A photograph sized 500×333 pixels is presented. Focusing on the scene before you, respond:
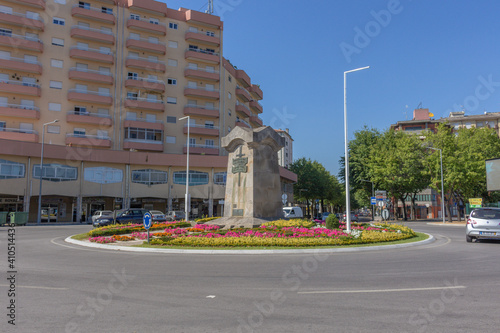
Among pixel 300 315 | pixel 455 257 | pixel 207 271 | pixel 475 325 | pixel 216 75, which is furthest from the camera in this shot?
pixel 216 75

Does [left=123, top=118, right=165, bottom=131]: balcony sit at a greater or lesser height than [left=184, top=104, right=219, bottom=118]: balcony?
lesser

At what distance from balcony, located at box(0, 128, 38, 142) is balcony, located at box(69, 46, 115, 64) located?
1155cm

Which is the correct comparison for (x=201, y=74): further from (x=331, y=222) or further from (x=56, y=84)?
(x=331, y=222)

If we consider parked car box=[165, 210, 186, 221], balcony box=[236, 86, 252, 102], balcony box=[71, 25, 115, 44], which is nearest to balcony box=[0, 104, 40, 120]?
balcony box=[71, 25, 115, 44]

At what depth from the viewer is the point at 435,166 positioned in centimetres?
4797

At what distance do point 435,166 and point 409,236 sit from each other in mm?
34419

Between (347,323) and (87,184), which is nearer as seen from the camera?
(347,323)

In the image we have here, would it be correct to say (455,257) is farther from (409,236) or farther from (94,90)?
(94,90)

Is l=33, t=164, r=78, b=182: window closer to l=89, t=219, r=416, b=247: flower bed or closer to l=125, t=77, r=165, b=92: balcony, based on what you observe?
l=125, t=77, r=165, b=92: balcony

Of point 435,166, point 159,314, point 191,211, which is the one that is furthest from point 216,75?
point 159,314

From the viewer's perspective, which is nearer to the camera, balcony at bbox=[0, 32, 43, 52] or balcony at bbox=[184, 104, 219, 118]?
balcony at bbox=[0, 32, 43, 52]

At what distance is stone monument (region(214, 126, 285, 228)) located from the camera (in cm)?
2122

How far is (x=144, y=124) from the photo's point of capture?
5209 centimetres

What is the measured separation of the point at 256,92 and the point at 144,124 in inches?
1140
